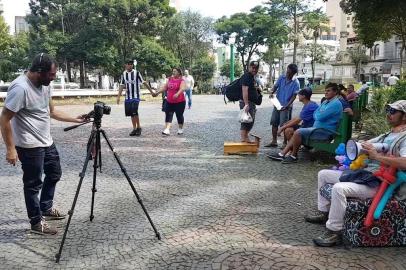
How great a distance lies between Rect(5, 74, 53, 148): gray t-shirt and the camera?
3830 millimetres

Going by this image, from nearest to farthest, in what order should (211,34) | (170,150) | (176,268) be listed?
1. (176,268)
2. (170,150)
3. (211,34)

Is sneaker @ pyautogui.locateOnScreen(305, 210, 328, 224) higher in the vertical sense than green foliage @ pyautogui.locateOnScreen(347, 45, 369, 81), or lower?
lower

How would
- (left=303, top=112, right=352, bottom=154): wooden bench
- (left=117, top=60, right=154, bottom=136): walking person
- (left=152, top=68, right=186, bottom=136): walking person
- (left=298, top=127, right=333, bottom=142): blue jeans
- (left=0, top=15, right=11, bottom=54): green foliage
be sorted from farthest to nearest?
(left=0, top=15, right=11, bottom=54): green foliage
(left=152, top=68, right=186, bottom=136): walking person
(left=117, top=60, right=154, bottom=136): walking person
(left=298, top=127, right=333, bottom=142): blue jeans
(left=303, top=112, right=352, bottom=154): wooden bench

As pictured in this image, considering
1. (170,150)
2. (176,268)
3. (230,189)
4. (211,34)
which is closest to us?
(176,268)

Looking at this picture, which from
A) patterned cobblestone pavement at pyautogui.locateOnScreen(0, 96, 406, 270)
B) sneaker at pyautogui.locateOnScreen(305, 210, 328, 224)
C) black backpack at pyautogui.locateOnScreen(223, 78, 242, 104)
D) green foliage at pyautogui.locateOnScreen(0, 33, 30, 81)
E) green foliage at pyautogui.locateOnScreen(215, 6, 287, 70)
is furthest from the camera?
green foliage at pyautogui.locateOnScreen(215, 6, 287, 70)

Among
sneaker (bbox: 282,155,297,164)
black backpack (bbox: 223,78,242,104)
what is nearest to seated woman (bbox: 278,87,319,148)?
sneaker (bbox: 282,155,297,164)

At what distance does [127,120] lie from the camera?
14.0m

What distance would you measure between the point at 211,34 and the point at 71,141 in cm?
4544

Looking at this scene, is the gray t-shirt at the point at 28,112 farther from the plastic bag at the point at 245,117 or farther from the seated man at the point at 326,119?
the plastic bag at the point at 245,117

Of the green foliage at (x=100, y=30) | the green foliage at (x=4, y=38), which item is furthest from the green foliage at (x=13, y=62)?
the green foliage at (x=100, y=30)

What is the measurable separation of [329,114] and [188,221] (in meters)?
3.28

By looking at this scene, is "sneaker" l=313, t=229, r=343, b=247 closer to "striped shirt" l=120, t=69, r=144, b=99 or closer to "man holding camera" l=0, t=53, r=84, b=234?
"man holding camera" l=0, t=53, r=84, b=234

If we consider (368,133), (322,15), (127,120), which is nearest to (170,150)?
(368,133)

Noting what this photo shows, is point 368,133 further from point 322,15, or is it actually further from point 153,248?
point 322,15
